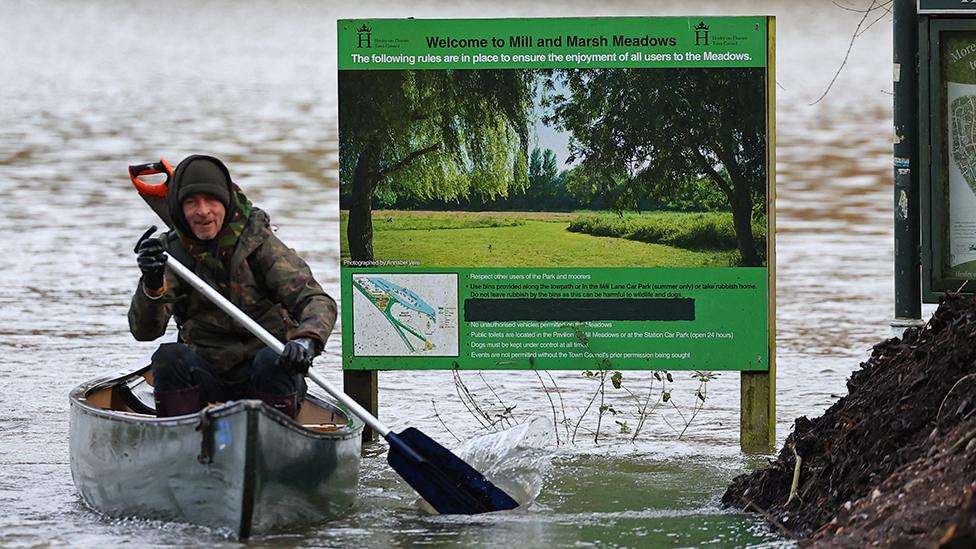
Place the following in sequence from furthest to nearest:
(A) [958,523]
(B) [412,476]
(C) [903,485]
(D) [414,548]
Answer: (B) [412,476] → (D) [414,548] → (C) [903,485] → (A) [958,523]

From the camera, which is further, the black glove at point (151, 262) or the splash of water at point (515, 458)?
the splash of water at point (515, 458)

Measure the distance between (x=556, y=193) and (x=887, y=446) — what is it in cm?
301

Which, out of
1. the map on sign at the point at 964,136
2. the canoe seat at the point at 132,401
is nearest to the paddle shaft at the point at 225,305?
the canoe seat at the point at 132,401

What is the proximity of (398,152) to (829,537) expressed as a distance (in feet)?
13.1

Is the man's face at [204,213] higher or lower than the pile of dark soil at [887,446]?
higher

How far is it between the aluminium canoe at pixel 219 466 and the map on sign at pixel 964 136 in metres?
3.79

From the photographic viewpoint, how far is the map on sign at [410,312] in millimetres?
9984

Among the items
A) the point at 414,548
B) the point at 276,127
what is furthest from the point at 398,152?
the point at 276,127

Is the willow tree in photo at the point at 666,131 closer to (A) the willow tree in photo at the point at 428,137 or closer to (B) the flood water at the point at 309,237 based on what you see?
(A) the willow tree in photo at the point at 428,137

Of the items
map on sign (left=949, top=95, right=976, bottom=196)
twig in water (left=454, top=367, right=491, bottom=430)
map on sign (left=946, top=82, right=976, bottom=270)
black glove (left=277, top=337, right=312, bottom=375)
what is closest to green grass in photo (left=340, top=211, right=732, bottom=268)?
twig in water (left=454, top=367, right=491, bottom=430)

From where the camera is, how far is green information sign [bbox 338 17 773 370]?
32.4 ft

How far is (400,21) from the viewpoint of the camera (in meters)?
9.95

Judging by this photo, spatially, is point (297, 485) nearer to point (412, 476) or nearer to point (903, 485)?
point (412, 476)

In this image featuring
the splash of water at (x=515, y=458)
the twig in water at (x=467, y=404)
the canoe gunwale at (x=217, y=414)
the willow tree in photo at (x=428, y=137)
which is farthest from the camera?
the twig in water at (x=467, y=404)
